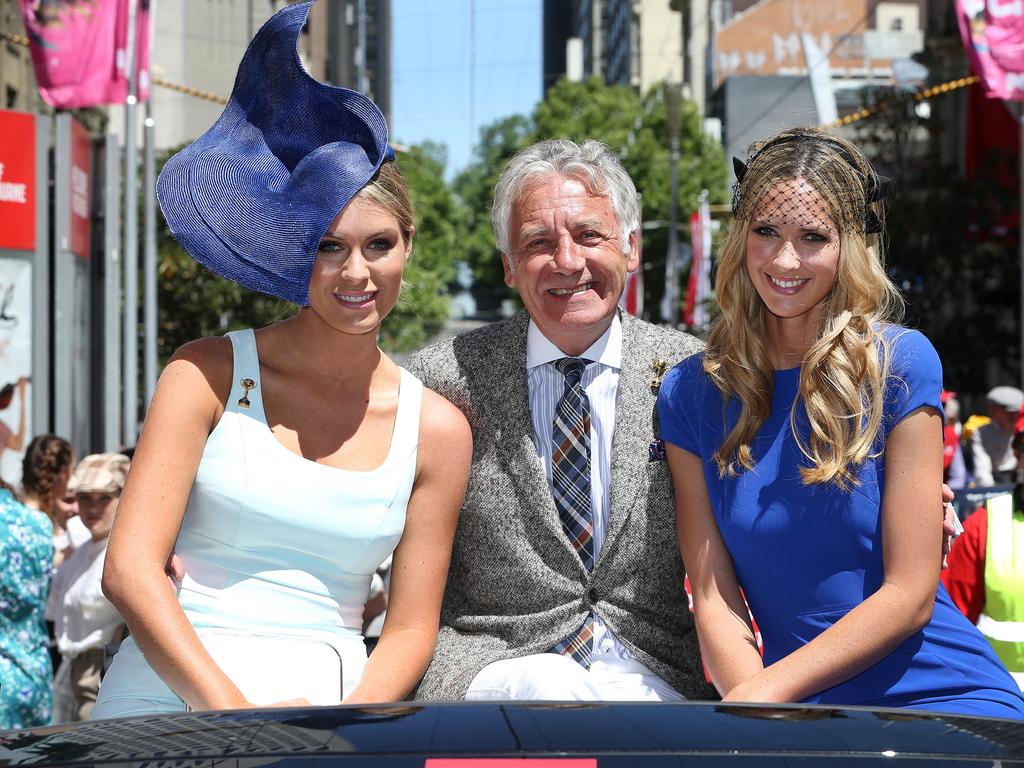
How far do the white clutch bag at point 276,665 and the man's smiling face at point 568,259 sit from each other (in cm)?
109

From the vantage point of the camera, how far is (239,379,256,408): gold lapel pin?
3104 millimetres

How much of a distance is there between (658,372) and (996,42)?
1026 centimetres

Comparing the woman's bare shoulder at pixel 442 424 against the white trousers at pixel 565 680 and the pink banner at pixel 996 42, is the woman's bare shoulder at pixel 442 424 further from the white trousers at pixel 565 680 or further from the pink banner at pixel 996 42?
the pink banner at pixel 996 42

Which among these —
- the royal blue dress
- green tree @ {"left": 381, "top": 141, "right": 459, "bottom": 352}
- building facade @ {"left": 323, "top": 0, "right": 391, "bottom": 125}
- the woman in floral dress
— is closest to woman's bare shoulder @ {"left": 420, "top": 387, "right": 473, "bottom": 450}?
the royal blue dress

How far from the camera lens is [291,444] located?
3119mm

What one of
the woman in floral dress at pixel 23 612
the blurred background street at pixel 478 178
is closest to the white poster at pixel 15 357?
the blurred background street at pixel 478 178

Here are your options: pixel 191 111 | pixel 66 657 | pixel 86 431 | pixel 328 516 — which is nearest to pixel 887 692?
pixel 328 516

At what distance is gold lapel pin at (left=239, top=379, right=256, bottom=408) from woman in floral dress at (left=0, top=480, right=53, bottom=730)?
2963mm

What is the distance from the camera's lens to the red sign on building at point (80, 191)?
1432cm

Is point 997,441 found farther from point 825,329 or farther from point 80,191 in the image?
point 825,329

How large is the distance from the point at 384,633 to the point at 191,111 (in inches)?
1708

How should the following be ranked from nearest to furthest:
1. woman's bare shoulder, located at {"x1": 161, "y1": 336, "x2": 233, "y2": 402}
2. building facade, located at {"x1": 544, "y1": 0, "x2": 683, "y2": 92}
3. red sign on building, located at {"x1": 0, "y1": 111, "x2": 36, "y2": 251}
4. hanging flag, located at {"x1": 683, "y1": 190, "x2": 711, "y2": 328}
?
woman's bare shoulder, located at {"x1": 161, "y1": 336, "x2": 233, "y2": 402}, red sign on building, located at {"x1": 0, "y1": 111, "x2": 36, "y2": 251}, hanging flag, located at {"x1": 683, "y1": 190, "x2": 711, "y2": 328}, building facade, located at {"x1": 544, "y1": 0, "x2": 683, "y2": 92}

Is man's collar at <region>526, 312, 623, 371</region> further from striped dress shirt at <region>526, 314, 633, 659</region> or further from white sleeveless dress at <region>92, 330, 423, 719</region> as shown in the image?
white sleeveless dress at <region>92, 330, 423, 719</region>

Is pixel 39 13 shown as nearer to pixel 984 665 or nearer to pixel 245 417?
pixel 245 417
